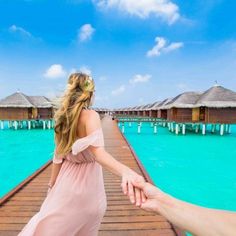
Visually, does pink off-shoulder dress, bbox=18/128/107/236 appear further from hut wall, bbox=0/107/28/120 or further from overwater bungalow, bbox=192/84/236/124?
hut wall, bbox=0/107/28/120

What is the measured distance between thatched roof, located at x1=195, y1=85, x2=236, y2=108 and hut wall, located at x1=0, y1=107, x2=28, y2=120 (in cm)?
1979

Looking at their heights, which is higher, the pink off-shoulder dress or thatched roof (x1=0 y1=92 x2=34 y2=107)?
thatched roof (x1=0 y1=92 x2=34 y2=107)

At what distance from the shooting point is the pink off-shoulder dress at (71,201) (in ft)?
5.40

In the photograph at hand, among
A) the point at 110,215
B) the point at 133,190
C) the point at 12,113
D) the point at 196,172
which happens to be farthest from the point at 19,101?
the point at 133,190

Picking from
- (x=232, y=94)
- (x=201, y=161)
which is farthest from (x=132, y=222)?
(x=232, y=94)

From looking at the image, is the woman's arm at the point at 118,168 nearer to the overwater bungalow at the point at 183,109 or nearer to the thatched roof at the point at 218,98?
the thatched roof at the point at 218,98

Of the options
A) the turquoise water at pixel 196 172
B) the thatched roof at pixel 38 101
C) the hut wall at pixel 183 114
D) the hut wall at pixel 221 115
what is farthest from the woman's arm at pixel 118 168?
the thatched roof at pixel 38 101

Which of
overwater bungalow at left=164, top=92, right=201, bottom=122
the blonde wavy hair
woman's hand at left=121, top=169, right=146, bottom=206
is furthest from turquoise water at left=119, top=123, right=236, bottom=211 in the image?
overwater bungalow at left=164, top=92, right=201, bottom=122

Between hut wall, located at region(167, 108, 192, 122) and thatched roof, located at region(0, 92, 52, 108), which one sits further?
thatched roof, located at region(0, 92, 52, 108)

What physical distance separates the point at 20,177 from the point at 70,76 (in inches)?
380

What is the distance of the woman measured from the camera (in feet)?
5.04

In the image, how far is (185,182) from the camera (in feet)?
30.4

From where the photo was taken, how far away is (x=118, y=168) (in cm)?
128

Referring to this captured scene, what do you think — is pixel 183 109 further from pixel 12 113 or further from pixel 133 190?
pixel 133 190
